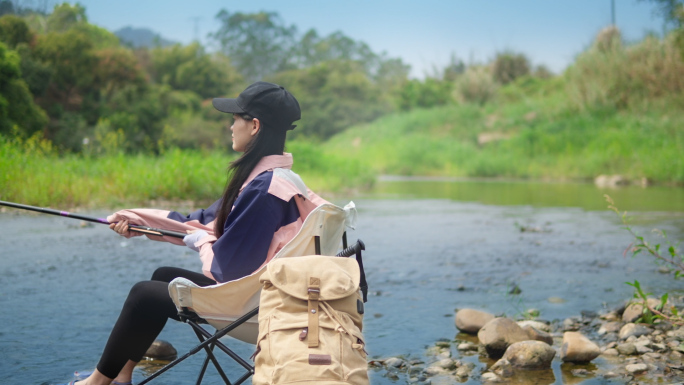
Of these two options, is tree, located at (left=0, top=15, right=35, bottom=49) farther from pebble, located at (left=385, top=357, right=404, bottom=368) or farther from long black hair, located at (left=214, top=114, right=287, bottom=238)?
long black hair, located at (left=214, top=114, right=287, bottom=238)

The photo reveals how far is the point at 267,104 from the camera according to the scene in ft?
8.21

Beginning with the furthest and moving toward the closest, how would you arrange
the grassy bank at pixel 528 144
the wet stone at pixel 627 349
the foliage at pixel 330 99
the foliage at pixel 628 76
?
the foliage at pixel 330 99, the foliage at pixel 628 76, the grassy bank at pixel 528 144, the wet stone at pixel 627 349

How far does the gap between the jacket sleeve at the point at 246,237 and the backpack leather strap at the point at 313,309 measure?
13.0 inches

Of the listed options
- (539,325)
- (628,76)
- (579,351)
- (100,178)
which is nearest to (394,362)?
(579,351)

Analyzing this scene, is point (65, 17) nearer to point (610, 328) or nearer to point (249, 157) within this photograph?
point (610, 328)

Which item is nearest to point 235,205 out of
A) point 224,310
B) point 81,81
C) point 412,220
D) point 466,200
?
point 224,310

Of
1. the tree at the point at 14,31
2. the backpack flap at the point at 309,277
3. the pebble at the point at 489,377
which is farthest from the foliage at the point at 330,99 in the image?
the backpack flap at the point at 309,277

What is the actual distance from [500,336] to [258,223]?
6.44ft

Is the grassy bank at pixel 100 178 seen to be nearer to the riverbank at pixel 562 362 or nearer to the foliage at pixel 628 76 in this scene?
the riverbank at pixel 562 362

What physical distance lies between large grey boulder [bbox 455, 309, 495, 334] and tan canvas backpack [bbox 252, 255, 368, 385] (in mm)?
2284

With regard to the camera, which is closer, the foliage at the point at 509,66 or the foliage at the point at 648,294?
the foliage at the point at 648,294

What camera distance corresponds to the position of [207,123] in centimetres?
2816

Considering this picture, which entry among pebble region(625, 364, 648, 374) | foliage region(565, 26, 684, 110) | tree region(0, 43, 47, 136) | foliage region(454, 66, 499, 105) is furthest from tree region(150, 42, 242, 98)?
pebble region(625, 364, 648, 374)

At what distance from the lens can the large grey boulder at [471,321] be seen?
423 centimetres
